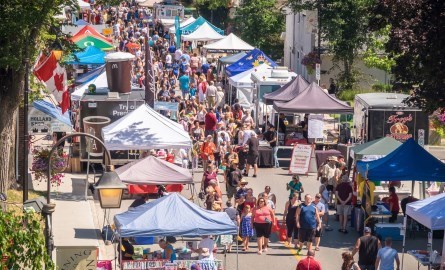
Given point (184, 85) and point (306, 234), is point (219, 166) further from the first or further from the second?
point (184, 85)

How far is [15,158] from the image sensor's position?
31797 millimetres

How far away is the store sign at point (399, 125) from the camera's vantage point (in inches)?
1399

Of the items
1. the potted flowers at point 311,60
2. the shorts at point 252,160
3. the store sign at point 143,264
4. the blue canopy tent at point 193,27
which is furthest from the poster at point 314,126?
the blue canopy tent at point 193,27

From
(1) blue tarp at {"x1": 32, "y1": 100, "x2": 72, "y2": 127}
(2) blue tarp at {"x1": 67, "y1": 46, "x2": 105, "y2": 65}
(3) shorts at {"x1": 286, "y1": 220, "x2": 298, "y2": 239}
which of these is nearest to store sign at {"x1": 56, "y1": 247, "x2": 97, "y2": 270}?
(3) shorts at {"x1": 286, "y1": 220, "x2": 298, "y2": 239}

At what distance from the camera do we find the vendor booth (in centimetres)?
2186

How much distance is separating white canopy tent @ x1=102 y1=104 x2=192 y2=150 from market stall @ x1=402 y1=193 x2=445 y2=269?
26.2 feet

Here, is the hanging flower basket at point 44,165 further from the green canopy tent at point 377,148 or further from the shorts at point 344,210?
the shorts at point 344,210

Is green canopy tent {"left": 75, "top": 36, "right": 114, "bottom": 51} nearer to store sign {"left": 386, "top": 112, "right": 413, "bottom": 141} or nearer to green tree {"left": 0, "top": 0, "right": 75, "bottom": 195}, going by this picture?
store sign {"left": 386, "top": 112, "right": 413, "bottom": 141}

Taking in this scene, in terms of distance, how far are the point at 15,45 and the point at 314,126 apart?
11.5 meters

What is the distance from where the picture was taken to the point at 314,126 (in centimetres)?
3675

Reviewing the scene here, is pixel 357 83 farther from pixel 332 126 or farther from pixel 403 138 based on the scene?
pixel 403 138

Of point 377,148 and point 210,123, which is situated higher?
point 377,148

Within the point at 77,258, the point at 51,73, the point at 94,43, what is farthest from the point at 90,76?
the point at 77,258

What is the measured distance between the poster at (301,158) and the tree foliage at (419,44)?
440cm
